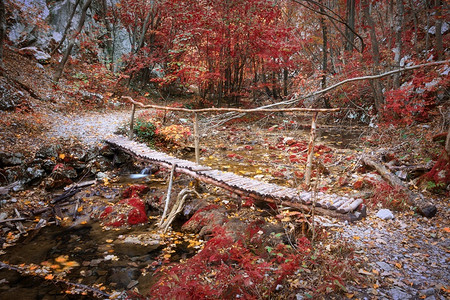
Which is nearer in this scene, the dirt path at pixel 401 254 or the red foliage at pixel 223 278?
the red foliage at pixel 223 278

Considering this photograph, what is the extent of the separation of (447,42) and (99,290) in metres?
12.5

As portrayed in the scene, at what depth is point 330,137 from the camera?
37.7 feet

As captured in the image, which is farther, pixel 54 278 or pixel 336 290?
pixel 54 278

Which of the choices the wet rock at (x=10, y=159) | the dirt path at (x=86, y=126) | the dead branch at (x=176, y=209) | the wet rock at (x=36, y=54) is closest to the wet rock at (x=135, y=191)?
the dead branch at (x=176, y=209)

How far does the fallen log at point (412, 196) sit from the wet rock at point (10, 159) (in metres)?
9.15

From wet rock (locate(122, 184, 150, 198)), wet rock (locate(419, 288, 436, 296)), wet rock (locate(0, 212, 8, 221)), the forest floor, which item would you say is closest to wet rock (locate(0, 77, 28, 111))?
the forest floor

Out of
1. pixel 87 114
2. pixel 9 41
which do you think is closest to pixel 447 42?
pixel 87 114

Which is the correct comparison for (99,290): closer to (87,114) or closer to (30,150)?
(30,150)

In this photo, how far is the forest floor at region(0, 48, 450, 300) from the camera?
3.00m

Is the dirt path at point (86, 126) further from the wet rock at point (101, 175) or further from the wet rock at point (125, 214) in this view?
the wet rock at point (125, 214)

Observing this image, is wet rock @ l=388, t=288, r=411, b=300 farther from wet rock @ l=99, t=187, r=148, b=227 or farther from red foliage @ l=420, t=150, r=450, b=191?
wet rock @ l=99, t=187, r=148, b=227

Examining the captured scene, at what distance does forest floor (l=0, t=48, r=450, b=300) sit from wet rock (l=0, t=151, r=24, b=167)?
0.24 m

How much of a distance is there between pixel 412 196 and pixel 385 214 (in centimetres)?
77

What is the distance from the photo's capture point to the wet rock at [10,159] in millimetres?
6229
